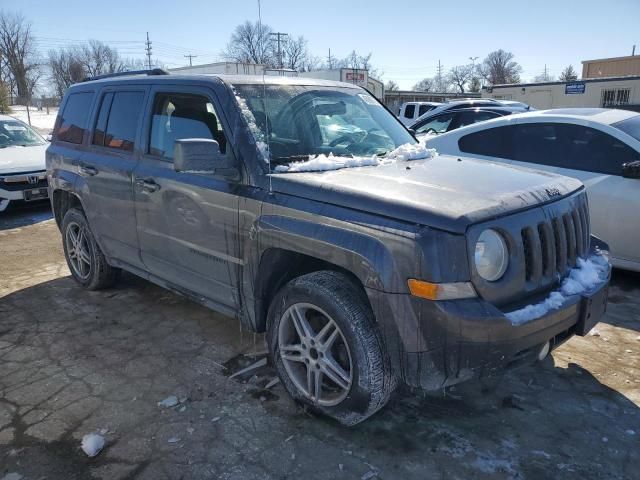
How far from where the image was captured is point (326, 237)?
2.68m

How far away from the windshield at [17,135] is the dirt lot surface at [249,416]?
6553mm

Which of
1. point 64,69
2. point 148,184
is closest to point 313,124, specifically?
point 148,184

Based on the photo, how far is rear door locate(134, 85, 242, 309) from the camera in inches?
130

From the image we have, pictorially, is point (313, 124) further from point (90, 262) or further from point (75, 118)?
point (90, 262)

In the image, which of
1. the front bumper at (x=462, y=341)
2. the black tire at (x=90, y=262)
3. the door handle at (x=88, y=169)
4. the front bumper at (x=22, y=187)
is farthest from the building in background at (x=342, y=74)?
the front bumper at (x=462, y=341)

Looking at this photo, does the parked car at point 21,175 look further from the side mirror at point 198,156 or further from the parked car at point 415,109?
the parked car at point 415,109

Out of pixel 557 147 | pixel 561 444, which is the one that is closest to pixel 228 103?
pixel 561 444

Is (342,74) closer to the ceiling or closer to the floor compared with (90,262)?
closer to the ceiling

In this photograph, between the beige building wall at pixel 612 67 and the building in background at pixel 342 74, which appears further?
the beige building wall at pixel 612 67

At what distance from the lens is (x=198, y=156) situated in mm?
2982

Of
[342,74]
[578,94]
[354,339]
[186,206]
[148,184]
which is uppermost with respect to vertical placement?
[342,74]

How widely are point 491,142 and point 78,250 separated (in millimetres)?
4581

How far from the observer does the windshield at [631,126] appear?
5076mm

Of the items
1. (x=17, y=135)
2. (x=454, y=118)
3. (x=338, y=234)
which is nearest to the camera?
(x=338, y=234)
